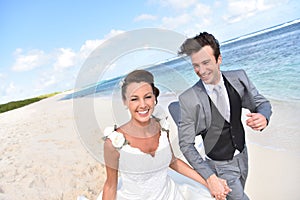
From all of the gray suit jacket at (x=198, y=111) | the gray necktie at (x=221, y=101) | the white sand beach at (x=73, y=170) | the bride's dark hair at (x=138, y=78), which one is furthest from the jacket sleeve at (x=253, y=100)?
the white sand beach at (x=73, y=170)

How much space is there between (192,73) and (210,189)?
0.50 meters

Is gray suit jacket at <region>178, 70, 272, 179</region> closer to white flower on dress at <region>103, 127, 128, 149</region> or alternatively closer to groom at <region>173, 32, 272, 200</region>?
groom at <region>173, 32, 272, 200</region>

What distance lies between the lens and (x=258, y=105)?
1.52 m

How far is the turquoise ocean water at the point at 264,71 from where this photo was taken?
3.94ft

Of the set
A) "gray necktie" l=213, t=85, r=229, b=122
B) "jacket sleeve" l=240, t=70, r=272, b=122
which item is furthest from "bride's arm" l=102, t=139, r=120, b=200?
"jacket sleeve" l=240, t=70, r=272, b=122

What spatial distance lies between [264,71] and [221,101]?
980cm

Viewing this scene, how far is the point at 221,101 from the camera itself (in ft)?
4.88

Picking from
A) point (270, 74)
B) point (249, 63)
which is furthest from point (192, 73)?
point (249, 63)

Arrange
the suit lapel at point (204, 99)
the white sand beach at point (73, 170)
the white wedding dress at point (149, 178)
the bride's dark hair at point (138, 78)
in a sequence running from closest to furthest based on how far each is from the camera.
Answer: the bride's dark hair at point (138, 78)
the white wedding dress at point (149, 178)
the suit lapel at point (204, 99)
the white sand beach at point (73, 170)

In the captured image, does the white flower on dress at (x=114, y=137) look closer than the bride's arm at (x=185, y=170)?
Yes

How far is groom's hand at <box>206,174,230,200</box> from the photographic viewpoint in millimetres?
1366

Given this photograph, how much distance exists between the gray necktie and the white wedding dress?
0.30 metres

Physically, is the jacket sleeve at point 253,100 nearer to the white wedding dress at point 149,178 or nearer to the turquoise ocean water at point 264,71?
the turquoise ocean water at point 264,71

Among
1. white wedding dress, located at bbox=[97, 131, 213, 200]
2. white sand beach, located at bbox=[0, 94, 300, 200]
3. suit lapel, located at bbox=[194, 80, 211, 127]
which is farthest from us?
white sand beach, located at bbox=[0, 94, 300, 200]
